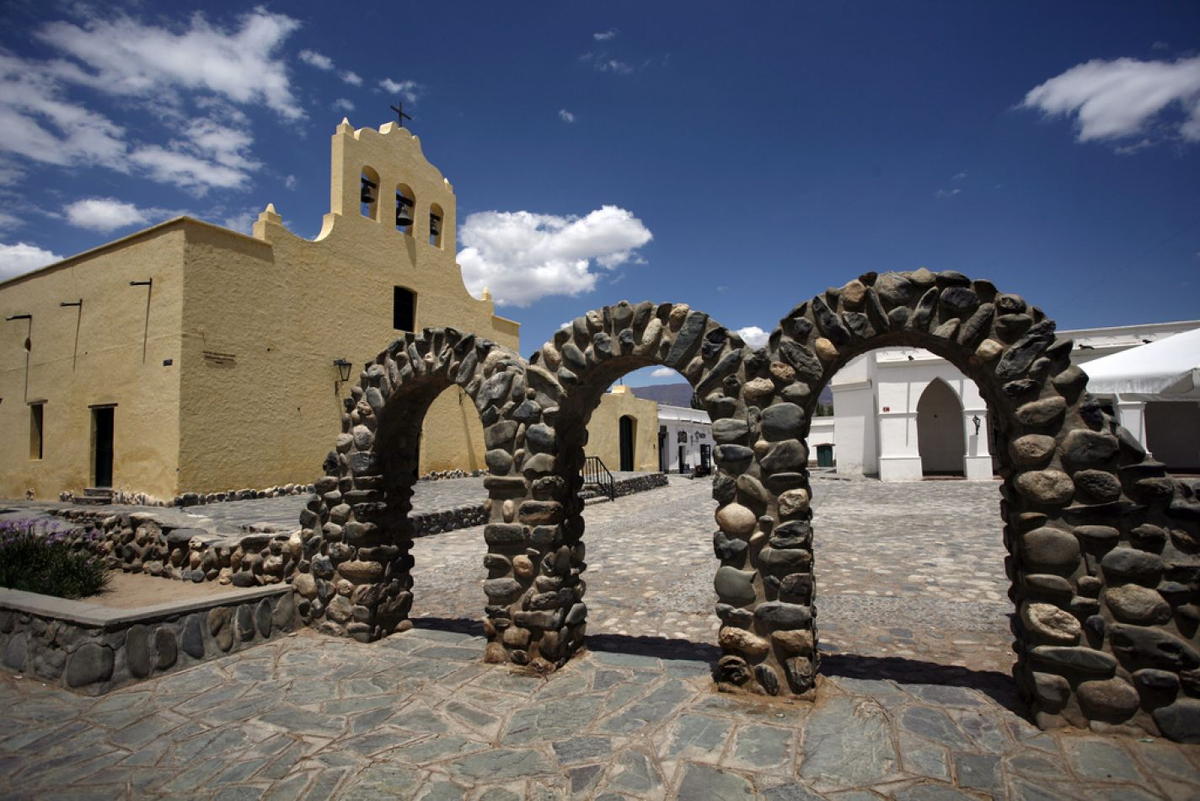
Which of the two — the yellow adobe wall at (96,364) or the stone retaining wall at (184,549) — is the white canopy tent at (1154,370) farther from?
the yellow adobe wall at (96,364)

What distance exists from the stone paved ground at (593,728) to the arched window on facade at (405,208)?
47.1 feet

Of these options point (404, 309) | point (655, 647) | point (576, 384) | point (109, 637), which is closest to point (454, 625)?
point (655, 647)

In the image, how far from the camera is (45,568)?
6.89 meters

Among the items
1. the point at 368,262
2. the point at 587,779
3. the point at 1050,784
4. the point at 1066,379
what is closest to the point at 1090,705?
the point at 1050,784

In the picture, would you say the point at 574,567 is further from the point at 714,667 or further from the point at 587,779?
the point at 587,779

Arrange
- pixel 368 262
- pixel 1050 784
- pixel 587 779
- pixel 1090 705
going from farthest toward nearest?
pixel 368 262 → pixel 1090 705 → pixel 587 779 → pixel 1050 784

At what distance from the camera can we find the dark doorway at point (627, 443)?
26.4 m

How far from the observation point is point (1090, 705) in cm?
334

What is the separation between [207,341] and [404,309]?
6.11 metres

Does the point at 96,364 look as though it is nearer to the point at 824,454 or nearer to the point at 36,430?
the point at 36,430

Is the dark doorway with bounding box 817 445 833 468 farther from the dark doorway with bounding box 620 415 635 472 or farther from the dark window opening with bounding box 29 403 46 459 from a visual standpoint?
the dark window opening with bounding box 29 403 46 459

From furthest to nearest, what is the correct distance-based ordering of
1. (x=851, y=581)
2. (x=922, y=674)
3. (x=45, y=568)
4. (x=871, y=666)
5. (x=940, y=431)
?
(x=940, y=431), (x=851, y=581), (x=45, y=568), (x=871, y=666), (x=922, y=674)

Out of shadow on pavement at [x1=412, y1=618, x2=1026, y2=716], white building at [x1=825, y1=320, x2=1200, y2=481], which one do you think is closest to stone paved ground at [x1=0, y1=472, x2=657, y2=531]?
shadow on pavement at [x1=412, y1=618, x2=1026, y2=716]

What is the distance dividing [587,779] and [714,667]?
1475 millimetres
